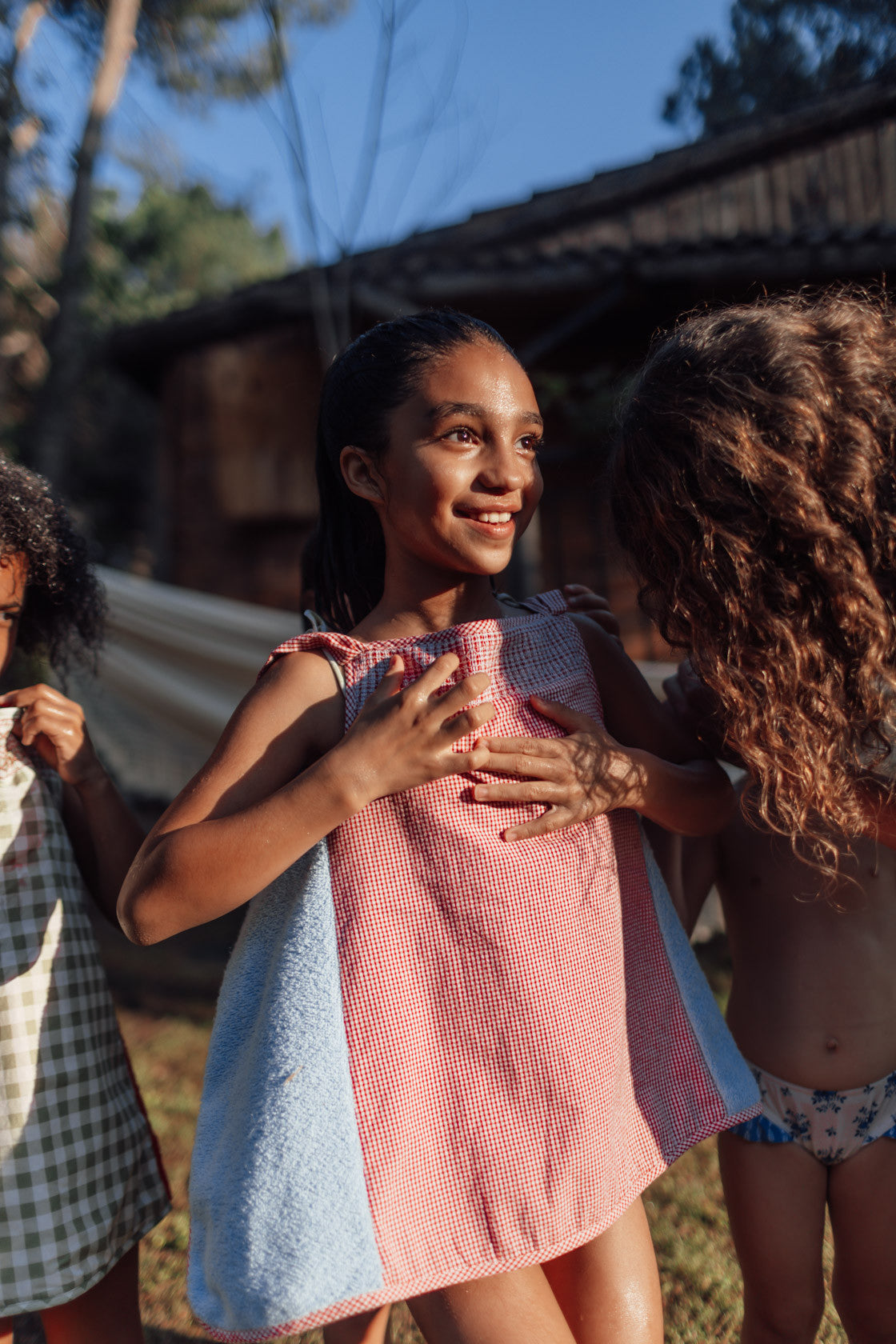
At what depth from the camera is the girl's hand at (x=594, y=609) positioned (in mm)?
1540

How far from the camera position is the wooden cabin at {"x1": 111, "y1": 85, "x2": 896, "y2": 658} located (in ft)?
18.2

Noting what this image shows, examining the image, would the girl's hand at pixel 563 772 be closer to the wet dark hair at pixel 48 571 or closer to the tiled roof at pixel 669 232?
the wet dark hair at pixel 48 571

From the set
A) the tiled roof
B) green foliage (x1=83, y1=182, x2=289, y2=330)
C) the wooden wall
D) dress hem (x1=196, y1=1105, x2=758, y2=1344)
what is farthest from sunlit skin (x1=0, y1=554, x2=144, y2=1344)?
green foliage (x1=83, y1=182, x2=289, y2=330)

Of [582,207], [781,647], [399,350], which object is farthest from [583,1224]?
[582,207]

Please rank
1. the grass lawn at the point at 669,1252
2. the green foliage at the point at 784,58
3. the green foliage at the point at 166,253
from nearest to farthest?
1. the grass lawn at the point at 669,1252
2. the green foliage at the point at 784,58
3. the green foliage at the point at 166,253

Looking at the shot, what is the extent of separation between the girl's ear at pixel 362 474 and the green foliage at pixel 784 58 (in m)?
2.72

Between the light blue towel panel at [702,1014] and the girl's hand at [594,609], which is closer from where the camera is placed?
the light blue towel panel at [702,1014]

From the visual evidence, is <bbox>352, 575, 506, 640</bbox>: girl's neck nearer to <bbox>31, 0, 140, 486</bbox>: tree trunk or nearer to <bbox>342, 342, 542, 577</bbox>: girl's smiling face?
<bbox>342, 342, 542, 577</bbox>: girl's smiling face

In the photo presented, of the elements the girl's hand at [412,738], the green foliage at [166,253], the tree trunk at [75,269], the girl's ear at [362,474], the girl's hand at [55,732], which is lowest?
the girl's hand at [412,738]

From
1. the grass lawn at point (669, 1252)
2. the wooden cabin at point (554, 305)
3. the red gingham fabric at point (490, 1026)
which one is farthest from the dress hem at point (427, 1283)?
the wooden cabin at point (554, 305)

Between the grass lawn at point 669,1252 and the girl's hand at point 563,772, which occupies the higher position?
the girl's hand at point 563,772

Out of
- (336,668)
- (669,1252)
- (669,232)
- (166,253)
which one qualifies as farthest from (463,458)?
(166,253)

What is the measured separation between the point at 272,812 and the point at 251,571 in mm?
6346

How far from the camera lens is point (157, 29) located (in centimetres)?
813
